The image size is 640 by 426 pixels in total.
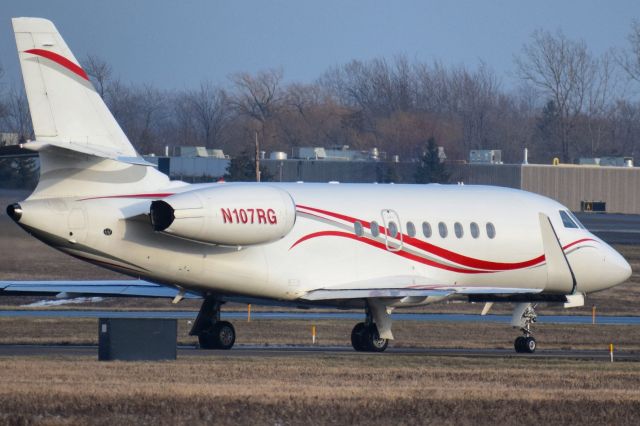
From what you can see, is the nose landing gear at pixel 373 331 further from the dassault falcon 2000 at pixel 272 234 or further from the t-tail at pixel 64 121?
the t-tail at pixel 64 121

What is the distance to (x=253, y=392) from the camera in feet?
56.6

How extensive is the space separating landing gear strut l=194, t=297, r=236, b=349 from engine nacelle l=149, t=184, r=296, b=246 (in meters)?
2.83

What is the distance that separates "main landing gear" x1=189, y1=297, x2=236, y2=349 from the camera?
27.3m

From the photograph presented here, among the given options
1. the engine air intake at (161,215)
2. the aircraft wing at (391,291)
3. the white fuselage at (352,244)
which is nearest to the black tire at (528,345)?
the white fuselage at (352,244)

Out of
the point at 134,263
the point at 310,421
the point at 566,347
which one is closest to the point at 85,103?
the point at 134,263

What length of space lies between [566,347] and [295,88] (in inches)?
4216

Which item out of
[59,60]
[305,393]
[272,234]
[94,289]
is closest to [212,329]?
[94,289]

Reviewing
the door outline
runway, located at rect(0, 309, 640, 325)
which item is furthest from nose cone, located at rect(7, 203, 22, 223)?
runway, located at rect(0, 309, 640, 325)

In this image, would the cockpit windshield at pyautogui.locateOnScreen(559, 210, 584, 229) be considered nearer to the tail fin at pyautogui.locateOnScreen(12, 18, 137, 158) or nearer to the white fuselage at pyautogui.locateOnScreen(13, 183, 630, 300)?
the white fuselage at pyautogui.locateOnScreen(13, 183, 630, 300)

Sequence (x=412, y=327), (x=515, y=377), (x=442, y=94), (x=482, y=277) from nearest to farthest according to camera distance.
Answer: (x=515, y=377) < (x=482, y=277) < (x=412, y=327) < (x=442, y=94)

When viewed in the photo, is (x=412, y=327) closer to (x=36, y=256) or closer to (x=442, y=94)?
(x=36, y=256)

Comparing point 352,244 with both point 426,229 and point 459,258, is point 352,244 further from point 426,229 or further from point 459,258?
point 459,258

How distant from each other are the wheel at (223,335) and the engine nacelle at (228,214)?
2.88m

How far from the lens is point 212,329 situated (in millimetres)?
27422
